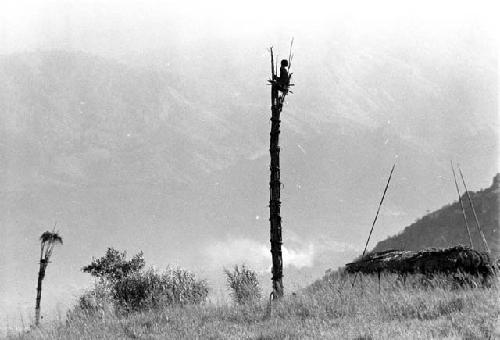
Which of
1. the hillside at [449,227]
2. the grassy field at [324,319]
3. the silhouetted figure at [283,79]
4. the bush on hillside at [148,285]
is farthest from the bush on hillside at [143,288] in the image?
the hillside at [449,227]

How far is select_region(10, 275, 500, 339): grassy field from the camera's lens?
8.91m

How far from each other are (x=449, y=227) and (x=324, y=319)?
102m

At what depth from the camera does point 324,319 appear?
10891mm

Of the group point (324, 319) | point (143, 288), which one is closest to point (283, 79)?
point (324, 319)

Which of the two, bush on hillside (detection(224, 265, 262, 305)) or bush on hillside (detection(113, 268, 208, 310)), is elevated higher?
bush on hillside (detection(113, 268, 208, 310))

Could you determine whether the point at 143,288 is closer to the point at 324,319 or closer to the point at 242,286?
the point at 242,286

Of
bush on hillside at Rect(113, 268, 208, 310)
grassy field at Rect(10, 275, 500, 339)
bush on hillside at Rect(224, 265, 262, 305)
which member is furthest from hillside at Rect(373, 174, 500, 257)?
grassy field at Rect(10, 275, 500, 339)

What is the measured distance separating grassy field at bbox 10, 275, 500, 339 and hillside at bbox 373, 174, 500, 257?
274 feet

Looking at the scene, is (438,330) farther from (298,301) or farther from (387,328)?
(298,301)

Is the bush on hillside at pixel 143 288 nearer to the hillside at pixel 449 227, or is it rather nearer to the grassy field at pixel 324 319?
the grassy field at pixel 324 319

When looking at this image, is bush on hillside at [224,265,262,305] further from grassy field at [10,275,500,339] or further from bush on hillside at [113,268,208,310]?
bush on hillside at [113,268,208,310]

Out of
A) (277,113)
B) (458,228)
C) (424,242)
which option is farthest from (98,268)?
(458,228)

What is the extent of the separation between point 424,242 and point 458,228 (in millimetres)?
7909

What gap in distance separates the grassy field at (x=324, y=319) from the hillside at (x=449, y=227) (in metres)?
83.4
